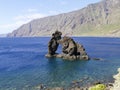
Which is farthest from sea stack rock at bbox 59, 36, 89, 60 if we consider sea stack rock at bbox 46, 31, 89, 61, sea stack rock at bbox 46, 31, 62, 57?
sea stack rock at bbox 46, 31, 62, 57

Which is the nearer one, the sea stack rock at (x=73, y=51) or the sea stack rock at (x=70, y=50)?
the sea stack rock at (x=73, y=51)

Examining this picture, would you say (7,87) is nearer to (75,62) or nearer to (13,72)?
(13,72)

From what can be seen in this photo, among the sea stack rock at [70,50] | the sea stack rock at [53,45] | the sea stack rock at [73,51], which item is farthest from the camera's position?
the sea stack rock at [53,45]

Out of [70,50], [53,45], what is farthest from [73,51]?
[53,45]

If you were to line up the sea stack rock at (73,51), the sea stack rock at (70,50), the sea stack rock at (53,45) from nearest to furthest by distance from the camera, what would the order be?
1. the sea stack rock at (73,51)
2. the sea stack rock at (70,50)
3. the sea stack rock at (53,45)

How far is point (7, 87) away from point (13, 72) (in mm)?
23400

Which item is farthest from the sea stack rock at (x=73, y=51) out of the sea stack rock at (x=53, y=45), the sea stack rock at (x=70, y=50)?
the sea stack rock at (x=53, y=45)

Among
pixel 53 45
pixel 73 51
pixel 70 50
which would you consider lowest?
pixel 73 51

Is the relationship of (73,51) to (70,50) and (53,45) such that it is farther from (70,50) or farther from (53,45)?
(53,45)

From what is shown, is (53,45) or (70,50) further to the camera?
(53,45)

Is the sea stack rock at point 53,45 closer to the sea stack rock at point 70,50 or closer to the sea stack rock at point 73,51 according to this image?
the sea stack rock at point 70,50

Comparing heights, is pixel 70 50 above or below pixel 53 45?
below

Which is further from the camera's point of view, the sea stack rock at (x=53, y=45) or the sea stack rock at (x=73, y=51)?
the sea stack rock at (x=53, y=45)

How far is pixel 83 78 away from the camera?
78.9 meters
